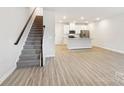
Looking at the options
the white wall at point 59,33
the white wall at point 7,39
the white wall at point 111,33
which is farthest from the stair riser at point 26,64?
the white wall at point 59,33

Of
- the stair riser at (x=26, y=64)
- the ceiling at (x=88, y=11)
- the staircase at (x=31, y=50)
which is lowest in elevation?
the stair riser at (x=26, y=64)

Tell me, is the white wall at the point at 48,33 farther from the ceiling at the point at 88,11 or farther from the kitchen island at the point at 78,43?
the kitchen island at the point at 78,43

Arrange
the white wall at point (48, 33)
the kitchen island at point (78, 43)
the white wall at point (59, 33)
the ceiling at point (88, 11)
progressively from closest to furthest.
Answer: the ceiling at point (88, 11)
the white wall at point (48, 33)
the kitchen island at point (78, 43)
the white wall at point (59, 33)

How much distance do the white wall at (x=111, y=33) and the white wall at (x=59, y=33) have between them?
3837 millimetres

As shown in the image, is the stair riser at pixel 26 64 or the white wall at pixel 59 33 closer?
the stair riser at pixel 26 64

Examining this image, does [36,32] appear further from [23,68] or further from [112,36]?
[112,36]

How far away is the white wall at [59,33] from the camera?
15.2 meters

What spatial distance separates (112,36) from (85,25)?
5595mm

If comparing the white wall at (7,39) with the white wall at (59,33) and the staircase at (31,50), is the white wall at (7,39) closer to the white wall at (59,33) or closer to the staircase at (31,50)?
the staircase at (31,50)

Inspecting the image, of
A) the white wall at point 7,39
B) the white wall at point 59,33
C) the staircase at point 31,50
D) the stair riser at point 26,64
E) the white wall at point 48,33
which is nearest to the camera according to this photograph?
the white wall at point 7,39

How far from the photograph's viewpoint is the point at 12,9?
4.75m

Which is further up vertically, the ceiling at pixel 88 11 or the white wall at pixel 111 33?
the ceiling at pixel 88 11

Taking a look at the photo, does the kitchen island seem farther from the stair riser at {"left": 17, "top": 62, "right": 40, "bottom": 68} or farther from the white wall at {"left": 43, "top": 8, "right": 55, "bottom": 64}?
the stair riser at {"left": 17, "top": 62, "right": 40, "bottom": 68}
